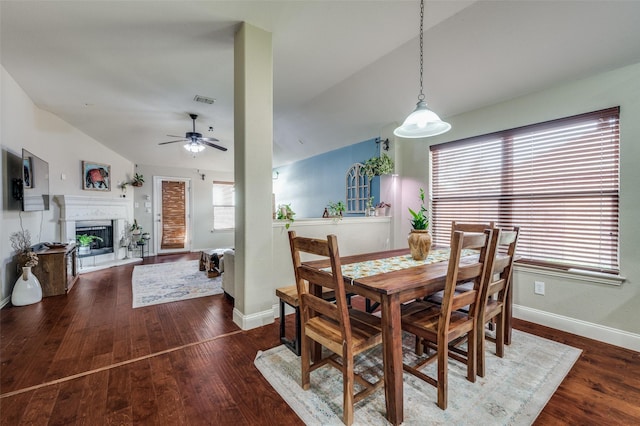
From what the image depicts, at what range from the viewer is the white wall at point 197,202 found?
6.76 m

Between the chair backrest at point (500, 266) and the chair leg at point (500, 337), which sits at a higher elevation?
the chair backrest at point (500, 266)

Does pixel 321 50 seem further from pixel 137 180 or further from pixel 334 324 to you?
pixel 137 180

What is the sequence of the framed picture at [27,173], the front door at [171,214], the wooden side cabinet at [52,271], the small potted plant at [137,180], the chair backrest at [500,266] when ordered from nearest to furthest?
the chair backrest at [500,266] < the framed picture at [27,173] < the wooden side cabinet at [52,271] < the small potted plant at [137,180] < the front door at [171,214]

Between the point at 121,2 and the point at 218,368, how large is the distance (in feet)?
9.95

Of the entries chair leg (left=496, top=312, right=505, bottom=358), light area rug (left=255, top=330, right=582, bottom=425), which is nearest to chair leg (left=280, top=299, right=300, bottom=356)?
light area rug (left=255, top=330, right=582, bottom=425)

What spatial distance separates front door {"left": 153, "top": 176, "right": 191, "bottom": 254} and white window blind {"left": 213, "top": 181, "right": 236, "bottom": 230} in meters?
0.75

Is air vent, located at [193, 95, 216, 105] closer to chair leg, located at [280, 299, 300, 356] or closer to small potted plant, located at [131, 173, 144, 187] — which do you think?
chair leg, located at [280, 299, 300, 356]

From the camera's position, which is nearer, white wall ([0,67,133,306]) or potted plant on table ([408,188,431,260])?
potted plant on table ([408,188,431,260])

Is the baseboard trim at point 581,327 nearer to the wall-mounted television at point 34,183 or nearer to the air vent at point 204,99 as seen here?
the air vent at point 204,99

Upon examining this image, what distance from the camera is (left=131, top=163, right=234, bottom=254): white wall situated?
22.2 ft

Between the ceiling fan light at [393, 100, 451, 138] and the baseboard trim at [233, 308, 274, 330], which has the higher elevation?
the ceiling fan light at [393, 100, 451, 138]

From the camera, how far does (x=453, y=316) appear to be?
183 cm

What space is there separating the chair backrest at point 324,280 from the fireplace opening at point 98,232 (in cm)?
584

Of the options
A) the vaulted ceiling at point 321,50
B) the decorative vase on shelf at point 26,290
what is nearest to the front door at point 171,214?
the vaulted ceiling at point 321,50
